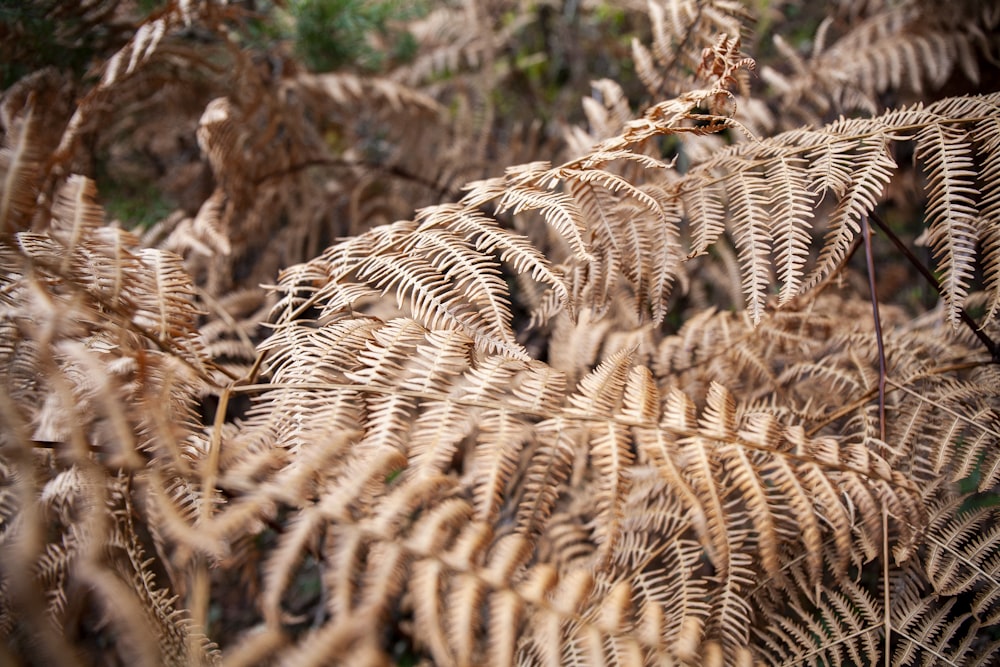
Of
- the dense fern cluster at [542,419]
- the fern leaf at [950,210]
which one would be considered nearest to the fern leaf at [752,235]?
the dense fern cluster at [542,419]

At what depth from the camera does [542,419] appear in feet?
3.45

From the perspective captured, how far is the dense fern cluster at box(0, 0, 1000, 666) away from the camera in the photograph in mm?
805

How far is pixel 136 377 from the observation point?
958 mm

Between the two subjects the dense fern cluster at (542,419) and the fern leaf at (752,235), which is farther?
the fern leaf at (752,235)

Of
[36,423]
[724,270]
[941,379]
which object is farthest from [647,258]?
[36,423]

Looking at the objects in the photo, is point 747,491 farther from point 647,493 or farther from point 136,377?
point 136,377

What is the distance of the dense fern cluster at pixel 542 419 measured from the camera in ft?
2.64

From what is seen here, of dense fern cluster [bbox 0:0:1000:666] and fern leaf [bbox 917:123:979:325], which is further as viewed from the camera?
fern leaf [bbox 917:123:979:325]

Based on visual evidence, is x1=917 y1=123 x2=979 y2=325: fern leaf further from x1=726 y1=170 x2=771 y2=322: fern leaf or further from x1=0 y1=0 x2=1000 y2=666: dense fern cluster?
x1=726 y1=170 x2=771 y2=322: fern leaf

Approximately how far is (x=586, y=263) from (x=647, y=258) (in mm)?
133

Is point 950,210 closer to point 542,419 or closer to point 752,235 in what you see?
point 752,235

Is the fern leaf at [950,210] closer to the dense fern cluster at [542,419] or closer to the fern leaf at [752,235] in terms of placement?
the dense fern cluster at [542,419]

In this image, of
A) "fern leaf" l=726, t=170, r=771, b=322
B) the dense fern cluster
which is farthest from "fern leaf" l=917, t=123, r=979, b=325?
"fern leaf" l=726, t=170, r=771, b=322

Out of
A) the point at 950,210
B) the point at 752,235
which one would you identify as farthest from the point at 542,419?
the point at 950,210
